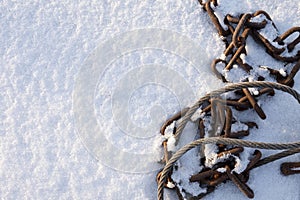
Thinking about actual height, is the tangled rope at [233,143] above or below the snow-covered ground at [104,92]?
below

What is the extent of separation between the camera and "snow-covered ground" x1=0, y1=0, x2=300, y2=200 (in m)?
1.20

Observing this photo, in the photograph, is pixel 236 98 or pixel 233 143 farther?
pixel 236 98

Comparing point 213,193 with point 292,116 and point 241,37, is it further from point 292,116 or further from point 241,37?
point 241,37

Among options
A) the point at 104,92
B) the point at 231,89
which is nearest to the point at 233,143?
the point at 231,89

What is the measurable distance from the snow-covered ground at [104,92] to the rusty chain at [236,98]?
0.03m

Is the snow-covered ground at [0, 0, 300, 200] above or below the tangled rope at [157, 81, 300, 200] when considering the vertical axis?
above

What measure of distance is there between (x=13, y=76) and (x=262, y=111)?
0.60m

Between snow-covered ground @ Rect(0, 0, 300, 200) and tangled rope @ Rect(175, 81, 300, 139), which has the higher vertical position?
snow-covered ground @ Rect(0, 0, 300, 200)

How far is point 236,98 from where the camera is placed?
47.9 inches

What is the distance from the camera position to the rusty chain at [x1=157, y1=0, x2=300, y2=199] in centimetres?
115

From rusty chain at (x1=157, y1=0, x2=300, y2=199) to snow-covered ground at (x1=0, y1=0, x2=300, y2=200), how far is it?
28 millimetres

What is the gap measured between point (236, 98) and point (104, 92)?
0.31 meters

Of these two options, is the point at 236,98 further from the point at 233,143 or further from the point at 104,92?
the point at 104,92

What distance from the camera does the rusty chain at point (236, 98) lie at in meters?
1.15
